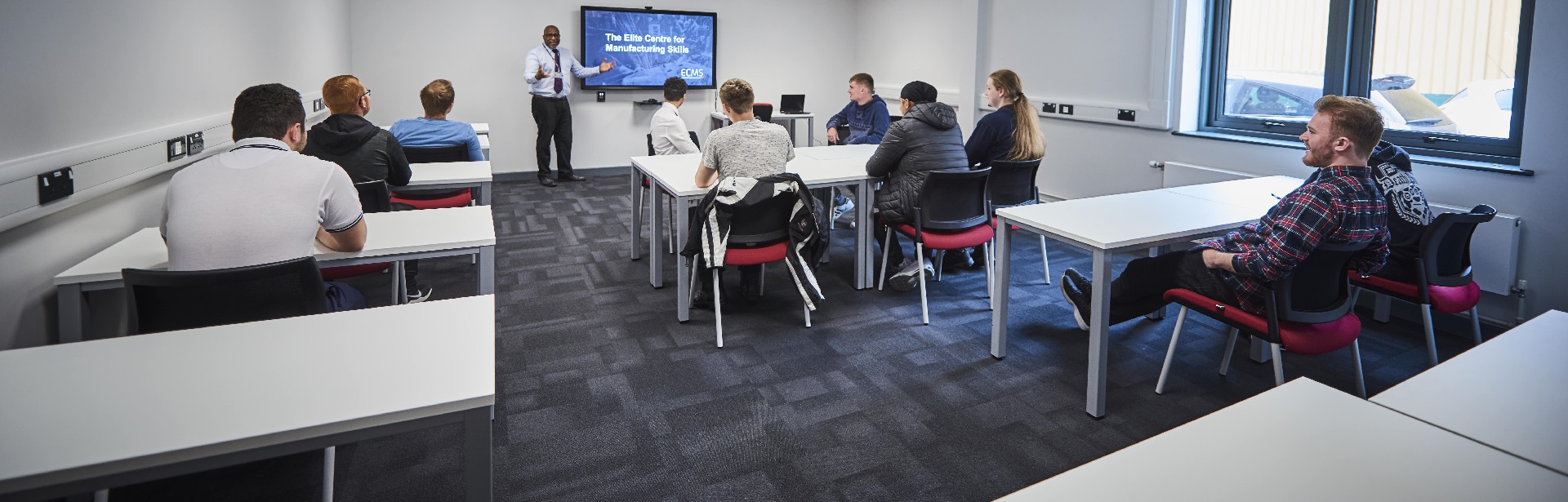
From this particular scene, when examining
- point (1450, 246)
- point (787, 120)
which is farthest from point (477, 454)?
point (787, 120)

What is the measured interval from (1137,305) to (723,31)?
6321mm

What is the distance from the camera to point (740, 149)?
3.62 meters

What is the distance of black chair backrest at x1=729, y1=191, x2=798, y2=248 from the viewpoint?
340 centimetres

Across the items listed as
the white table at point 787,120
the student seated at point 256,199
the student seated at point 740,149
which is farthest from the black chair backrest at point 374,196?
the white table at point 787,120

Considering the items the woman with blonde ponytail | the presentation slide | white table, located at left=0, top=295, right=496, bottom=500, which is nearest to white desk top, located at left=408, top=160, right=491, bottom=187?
white table, located at left=0, top=295, right=496, bottom=500

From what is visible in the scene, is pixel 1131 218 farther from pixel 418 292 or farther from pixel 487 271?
pixel 418 292

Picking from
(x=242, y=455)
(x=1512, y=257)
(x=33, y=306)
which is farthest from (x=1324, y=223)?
(x=33, y=306)

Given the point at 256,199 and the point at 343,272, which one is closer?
the point at 256,199

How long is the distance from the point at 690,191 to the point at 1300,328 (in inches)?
91.0

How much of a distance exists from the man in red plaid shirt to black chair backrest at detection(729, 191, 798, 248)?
1541 mm

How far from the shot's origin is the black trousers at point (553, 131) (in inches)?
299

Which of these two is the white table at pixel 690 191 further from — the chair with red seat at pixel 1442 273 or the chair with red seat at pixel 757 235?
the chair with red seat at pixel 1442 273

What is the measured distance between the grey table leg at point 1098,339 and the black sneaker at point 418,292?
9.55 feet

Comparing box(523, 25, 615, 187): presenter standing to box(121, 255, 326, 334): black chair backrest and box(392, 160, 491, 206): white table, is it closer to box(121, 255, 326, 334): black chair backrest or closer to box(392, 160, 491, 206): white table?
box(392, 160, 491, 206): white table
